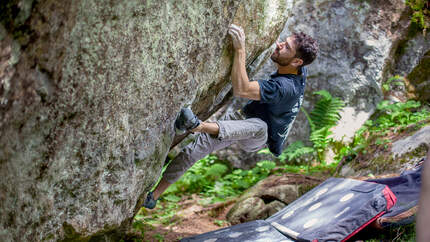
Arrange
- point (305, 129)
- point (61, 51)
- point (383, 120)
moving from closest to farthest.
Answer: point (61, 51) → point (383, 120) → point (305, 129)

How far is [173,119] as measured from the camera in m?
3.97

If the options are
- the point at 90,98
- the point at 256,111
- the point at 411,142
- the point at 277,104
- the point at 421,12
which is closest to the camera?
the point at 90,98

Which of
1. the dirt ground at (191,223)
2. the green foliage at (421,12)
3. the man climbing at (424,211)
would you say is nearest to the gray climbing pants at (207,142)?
the dirt ground at (191,223)

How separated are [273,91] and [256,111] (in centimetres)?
48

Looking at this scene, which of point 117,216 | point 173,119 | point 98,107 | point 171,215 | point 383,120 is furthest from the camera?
point 383,120

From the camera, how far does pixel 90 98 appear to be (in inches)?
119

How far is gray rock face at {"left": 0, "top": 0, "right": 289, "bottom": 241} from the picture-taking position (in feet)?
8.69

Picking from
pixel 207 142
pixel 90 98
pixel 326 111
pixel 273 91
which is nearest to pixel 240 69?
pixel 273 91

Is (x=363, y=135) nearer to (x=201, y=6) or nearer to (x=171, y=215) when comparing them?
(x=171, y=215)

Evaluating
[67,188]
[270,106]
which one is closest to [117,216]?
[67,188]

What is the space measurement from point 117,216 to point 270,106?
2503 mm

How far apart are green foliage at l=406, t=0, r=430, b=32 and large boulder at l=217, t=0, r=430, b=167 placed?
140 millimetres

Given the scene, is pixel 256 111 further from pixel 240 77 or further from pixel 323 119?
pixel 323 119

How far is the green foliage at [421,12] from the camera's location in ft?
30.5
